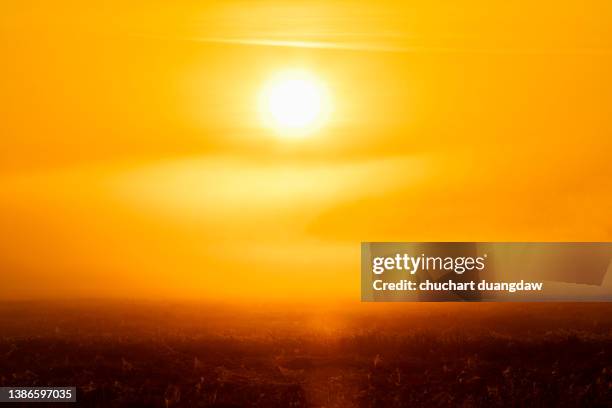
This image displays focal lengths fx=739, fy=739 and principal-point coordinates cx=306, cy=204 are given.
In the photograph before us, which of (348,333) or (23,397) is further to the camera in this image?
(348,333)

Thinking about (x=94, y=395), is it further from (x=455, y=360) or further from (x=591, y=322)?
(x=591, y=322)

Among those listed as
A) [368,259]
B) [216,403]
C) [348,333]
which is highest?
[368,259]

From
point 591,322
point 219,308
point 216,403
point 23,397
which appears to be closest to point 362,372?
point 216,403

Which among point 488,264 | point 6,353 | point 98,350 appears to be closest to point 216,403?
point 98,350

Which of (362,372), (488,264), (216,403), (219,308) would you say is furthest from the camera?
(219,308)

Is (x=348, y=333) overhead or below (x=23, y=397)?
overhead

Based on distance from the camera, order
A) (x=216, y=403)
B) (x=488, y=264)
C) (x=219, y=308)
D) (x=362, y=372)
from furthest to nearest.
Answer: (x=219, y=308) → (x=488, y=264) → (x=362, y=372) → (x=216, y=403)
